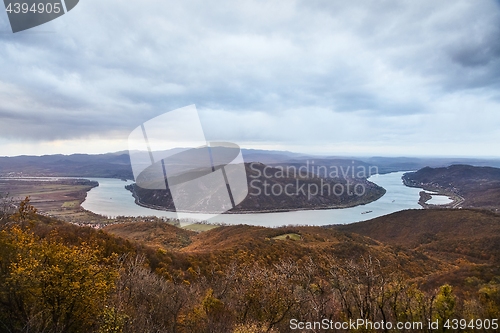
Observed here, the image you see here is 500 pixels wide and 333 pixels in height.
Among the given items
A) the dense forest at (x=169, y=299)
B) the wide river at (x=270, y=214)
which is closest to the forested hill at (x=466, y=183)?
the wide river at (x=270, y=214)

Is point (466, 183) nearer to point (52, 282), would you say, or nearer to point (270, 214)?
point (270, 214)

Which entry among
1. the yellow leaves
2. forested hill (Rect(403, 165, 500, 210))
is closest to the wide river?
forested hill (Rect(403, 165, 500, 210))

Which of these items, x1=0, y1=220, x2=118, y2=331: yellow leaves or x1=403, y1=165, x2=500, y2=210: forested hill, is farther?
x1=403, y1=165, x2=500, y2=210: forested hill

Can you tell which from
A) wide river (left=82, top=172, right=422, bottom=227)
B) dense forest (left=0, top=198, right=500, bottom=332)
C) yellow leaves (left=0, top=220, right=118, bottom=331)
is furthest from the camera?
wide river (left=82, top=172, right=422, bottom=227)

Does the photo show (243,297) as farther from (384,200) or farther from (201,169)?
(384,200)

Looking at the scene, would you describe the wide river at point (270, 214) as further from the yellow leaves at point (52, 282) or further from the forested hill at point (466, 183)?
the yellow leaves at point (52, 282)

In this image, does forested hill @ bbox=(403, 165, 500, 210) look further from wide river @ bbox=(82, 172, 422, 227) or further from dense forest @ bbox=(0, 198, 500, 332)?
dense forest @ bbox=(0, 198, 500, 332)

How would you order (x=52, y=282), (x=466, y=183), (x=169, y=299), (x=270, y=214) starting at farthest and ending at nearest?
(x=466, y=183), (x=270, y=214), (x=169, y=299), (x=52, y=282)

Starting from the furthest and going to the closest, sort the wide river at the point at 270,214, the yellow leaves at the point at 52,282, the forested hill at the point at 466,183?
1. the forested hill at the point at 466,183
2. the wide river at the point at 270,214
3. the yellow leaves at the point at 52,282

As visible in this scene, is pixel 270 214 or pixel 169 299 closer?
pixel 169 299

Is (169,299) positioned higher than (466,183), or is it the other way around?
(169,299)

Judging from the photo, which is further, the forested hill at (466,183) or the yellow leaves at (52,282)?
the forested hill at (466,183)

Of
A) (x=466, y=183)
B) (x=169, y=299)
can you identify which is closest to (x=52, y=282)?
(x=169, y=299)
